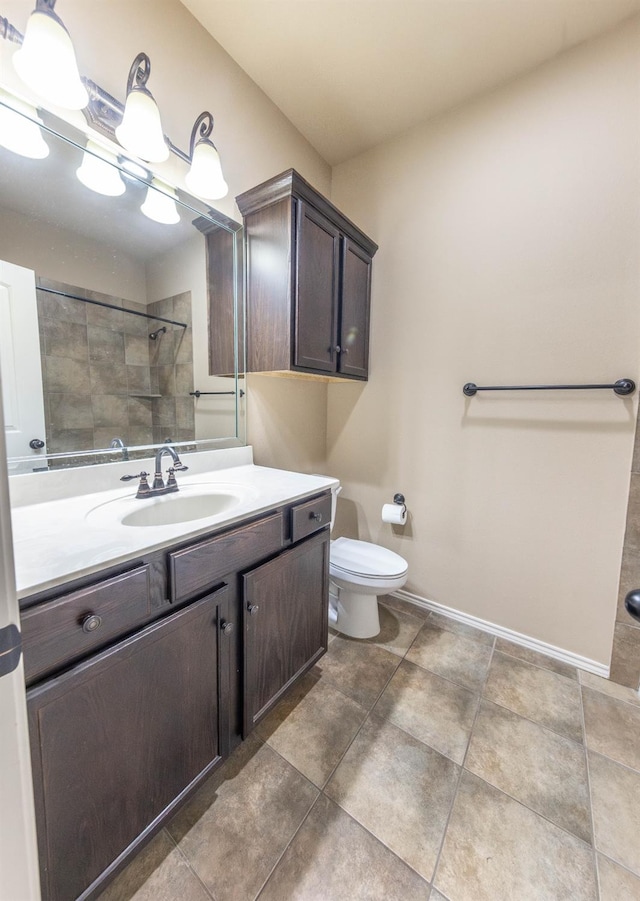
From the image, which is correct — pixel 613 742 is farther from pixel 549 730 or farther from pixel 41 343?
pixel 41 343

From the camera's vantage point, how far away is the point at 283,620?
1.22 meters

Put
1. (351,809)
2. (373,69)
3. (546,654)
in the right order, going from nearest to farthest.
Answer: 1. (351,809)
2. (373,69)
3. (546,654)

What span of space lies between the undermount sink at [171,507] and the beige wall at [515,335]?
42.8 inches

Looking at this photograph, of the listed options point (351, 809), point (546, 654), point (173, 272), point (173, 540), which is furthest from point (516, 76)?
point (351, 809)

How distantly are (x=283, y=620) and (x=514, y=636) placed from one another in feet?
4.14

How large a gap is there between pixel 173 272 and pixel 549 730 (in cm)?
229

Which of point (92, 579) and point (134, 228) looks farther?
point (134, 228)

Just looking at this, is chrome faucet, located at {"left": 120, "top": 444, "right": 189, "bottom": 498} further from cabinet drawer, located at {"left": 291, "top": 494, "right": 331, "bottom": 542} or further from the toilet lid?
the toilet lid

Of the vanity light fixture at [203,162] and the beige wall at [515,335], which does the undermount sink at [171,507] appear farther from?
the vanity light fixture at [203,162]

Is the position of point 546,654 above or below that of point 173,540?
below

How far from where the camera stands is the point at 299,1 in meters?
1.29

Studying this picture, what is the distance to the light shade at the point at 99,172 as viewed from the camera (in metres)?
1.12

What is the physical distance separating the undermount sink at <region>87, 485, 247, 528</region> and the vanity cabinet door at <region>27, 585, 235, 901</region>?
0.35 m

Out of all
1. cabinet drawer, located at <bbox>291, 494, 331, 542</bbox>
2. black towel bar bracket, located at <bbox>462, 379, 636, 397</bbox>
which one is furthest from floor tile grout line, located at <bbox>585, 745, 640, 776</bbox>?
black towel bar bracket, located at <bbox>462, 379, 636, 397</bbox>
